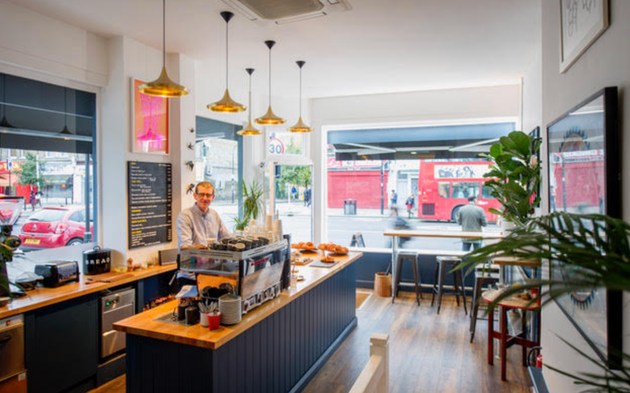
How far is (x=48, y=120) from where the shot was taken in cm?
377

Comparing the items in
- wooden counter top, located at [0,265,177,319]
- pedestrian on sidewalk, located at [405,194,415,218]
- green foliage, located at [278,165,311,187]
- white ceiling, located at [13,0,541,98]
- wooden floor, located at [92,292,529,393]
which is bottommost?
wooden floor, located at [92,292,529,393]

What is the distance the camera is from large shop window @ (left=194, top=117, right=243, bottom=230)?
18.6 feet

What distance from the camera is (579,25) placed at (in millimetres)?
1930

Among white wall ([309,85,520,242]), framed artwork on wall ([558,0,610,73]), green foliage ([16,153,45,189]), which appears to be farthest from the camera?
white wall ([309,85,520,242])

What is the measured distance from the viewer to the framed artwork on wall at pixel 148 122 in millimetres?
4152

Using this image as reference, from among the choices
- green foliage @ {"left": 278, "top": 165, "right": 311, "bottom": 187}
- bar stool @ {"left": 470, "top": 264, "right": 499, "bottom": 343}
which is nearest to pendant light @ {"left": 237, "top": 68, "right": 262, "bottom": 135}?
green foliage @ {"left": 278, "top": 165, "right": 311, "bottom": 187}

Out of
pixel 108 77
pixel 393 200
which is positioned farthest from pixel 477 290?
pixel 108 77

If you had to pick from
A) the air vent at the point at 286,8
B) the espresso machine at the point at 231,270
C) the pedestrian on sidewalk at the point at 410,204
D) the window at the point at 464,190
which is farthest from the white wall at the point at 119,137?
the window at the point at 464,190

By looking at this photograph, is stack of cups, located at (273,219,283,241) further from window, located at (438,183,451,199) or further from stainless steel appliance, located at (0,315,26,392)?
window, located at (438,183,451,199)

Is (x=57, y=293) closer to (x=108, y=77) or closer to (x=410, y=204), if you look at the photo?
(x=108, y=77)

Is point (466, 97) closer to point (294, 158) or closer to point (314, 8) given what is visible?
point (294, 158)

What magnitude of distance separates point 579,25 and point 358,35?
7.92 feet

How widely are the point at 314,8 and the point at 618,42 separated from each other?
2398 millimetres

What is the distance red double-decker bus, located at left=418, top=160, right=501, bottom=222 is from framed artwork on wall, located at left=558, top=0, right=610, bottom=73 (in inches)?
178
